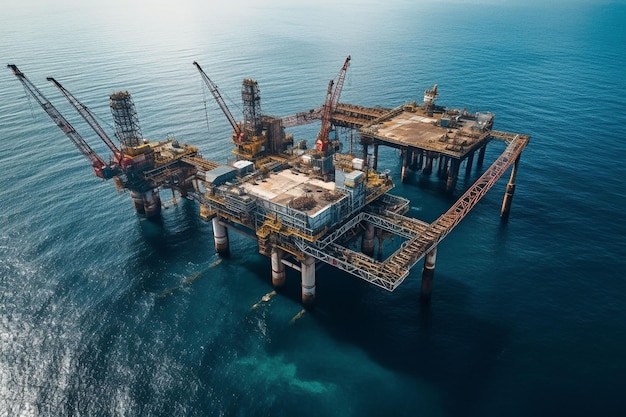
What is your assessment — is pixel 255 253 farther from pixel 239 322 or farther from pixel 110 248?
pixel 110 248

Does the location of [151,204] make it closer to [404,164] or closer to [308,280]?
[308,280]

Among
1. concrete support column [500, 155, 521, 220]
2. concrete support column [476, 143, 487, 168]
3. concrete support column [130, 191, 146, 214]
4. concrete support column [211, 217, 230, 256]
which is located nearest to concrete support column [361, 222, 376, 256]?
concrete support column [211, 217, 230, 256]

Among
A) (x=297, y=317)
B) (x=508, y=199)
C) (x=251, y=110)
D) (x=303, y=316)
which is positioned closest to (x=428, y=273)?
(x=303, y=316)

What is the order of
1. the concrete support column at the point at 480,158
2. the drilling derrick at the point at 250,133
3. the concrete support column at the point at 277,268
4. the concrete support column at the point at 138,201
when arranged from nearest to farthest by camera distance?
1. the concrete support column at the point at 277,268
2. the concrete support column at the point at 138,201
3. the drilling derrick at the point at 250,133
4. the concrete support column at the point at 480,158

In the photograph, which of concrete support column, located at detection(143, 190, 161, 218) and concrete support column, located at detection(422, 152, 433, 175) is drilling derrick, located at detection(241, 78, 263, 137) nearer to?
concrete support column, located at detection(143, 190, 161, 218)

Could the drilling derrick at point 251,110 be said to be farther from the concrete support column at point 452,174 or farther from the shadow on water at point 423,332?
the concrete support column at point 452,174

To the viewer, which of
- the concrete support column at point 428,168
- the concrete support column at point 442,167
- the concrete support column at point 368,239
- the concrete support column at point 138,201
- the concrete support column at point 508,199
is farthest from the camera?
the concrete support column at point 428,168

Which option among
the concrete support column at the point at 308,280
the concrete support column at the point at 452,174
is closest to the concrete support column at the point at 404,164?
the concrete support column at the point at 452,174

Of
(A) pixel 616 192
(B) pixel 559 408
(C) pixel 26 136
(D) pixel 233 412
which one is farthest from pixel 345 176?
(C) pixel 26 136
